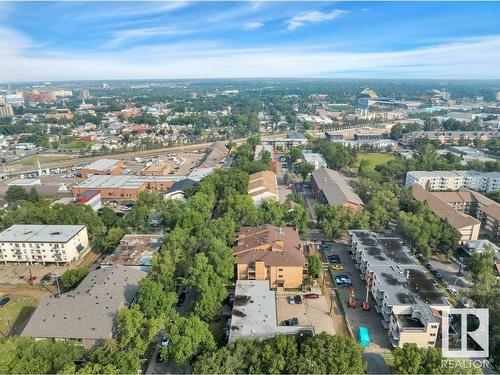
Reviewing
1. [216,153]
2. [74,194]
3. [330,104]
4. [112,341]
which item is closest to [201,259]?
[112,341]

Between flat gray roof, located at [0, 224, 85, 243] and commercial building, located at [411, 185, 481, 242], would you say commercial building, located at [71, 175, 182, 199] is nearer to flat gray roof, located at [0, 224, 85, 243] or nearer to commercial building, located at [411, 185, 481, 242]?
flat gray roof, located at [0, 224, 85, 243]

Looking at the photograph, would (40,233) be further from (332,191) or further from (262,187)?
(332,191)

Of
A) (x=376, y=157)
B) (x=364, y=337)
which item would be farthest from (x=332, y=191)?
(x=376, y=157)

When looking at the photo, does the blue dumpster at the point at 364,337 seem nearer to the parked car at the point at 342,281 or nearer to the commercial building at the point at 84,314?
the parked car at the point at 342,281

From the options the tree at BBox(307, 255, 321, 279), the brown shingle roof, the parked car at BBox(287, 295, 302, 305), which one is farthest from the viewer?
the tree at BBox(307, 255, 321, 279)

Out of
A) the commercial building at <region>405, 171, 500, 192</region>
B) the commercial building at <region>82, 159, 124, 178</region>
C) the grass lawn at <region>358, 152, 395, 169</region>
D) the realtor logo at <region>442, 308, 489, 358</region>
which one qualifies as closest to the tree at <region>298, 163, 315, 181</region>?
the commercial building at <region>405, 171, 500, 192</region>

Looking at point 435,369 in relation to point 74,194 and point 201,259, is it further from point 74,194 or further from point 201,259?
point 74,194
